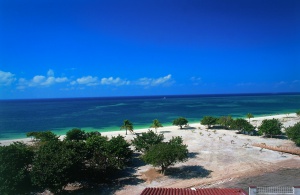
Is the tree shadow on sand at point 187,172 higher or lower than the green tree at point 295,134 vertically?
lower

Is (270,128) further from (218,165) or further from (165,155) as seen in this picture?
(165,155)

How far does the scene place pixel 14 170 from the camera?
21.2m

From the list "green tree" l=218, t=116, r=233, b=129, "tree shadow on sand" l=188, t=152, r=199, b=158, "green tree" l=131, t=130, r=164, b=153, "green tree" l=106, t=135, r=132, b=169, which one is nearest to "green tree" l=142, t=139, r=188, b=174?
"green tree" l=106, t=135, r=132, b=169

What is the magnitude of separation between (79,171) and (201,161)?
54.2 feet

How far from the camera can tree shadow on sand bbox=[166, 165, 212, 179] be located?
26852mm

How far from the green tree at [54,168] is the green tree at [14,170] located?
1.15m

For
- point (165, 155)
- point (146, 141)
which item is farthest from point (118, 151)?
point (146, 141)

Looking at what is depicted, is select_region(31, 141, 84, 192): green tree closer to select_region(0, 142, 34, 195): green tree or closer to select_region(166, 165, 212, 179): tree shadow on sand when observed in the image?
select_region(0, 142, 34, 195): green tree

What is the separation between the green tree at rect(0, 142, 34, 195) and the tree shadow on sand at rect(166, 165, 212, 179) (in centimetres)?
1491

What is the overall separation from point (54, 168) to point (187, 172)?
1505cm

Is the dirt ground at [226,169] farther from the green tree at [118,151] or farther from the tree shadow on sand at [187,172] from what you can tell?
the green tree at [118,151]

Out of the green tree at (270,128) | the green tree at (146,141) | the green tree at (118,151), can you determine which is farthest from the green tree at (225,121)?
the green tree at (118,151)

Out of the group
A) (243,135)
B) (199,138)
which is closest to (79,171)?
(199,138)

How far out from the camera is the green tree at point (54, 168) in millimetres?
20703
